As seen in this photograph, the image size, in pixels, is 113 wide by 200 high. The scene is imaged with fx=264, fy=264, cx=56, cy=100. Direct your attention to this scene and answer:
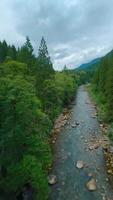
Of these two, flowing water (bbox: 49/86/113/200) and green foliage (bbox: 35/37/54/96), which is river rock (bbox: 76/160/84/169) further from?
green foliage (bbox: 35/37/54/96)

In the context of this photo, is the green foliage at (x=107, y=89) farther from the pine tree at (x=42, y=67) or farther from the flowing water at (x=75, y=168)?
the pine tree at (x=42, y=67)

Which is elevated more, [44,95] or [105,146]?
[44,95]

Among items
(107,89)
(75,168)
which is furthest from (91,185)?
(107,89)

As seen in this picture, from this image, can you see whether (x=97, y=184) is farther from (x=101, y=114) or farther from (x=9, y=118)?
(x=101, y=114)

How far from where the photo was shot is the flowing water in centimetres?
2158

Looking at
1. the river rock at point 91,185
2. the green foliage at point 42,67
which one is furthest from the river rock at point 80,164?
the green foliage at point 42,67

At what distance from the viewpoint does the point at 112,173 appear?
24.7 m

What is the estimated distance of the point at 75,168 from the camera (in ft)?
86.6

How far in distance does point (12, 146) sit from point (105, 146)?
625 inches

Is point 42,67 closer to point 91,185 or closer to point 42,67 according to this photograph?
point 42,67

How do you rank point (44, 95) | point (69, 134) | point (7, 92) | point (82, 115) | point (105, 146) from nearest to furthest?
point (7, 92), point (105, 146), point (69, 134), point (44, 95), point (82, 115)

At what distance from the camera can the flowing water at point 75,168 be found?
70.8ft

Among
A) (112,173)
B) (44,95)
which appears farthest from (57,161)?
(44,95)

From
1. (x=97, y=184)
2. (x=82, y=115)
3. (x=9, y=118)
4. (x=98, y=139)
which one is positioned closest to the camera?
(x=9, y=118)
